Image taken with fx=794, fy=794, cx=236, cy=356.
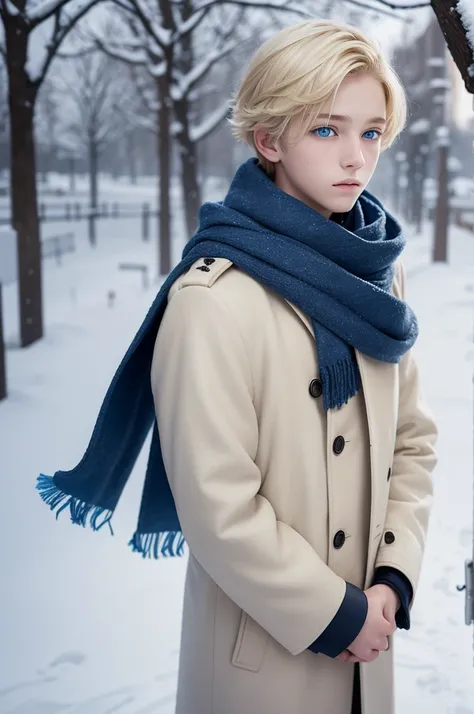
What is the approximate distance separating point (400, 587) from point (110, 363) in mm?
4154

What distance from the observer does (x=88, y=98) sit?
1401 cm

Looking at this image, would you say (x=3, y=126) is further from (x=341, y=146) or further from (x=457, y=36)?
(x=341, y=146)

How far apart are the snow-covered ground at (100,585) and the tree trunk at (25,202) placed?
2.08 feet

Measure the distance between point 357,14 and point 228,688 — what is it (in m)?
7.74

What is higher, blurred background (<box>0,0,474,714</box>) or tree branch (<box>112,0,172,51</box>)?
tree branch (<box>112,0,172,51</box>)

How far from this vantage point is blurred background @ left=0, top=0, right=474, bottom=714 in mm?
2387

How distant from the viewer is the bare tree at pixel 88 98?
548 inches

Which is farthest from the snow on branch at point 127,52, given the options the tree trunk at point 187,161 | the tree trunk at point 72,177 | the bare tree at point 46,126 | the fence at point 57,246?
the tree trunk at point 72,177

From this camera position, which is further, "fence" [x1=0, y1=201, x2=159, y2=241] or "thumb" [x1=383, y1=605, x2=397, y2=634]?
"fence" [x1=0, y1=201, x2=159, y2=241]

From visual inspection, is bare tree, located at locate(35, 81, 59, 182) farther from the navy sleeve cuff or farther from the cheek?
the navy sleeve cuff

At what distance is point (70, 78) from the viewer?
1411 centimetres

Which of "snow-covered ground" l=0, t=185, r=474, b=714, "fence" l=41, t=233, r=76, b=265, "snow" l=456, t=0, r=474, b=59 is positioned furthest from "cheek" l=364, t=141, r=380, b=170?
"fence" l=41, t=233, r=76, b=265

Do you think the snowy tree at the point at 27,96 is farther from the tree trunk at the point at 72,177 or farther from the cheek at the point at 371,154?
the tree trunk at the point at 72,177

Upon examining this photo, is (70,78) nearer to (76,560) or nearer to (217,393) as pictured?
(76,560)
